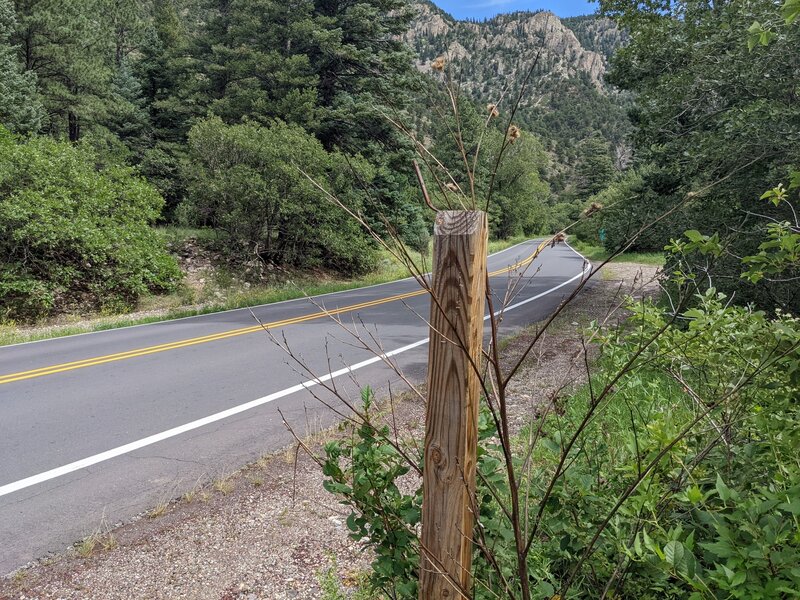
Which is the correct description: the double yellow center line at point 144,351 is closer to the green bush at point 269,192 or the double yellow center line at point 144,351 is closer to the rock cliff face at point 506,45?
the rock cliff face at point 506,45

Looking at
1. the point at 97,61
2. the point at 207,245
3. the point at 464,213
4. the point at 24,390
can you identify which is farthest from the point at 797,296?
the point at 97,61

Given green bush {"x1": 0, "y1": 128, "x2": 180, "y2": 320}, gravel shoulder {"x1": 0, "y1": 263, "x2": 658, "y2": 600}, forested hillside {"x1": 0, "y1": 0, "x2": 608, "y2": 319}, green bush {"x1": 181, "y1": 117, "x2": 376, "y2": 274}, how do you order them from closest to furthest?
1. gravel shoulder {"x1": 0, "y1": 263, "x2": 658, "y2": 600}
2. green bush {"x1": 0, "y1": 128, "x2": 180, "y2": 320}
3. forested hillside {"x1": 0, "y1": 0, "x2": 608, "y2": 319}
4. green bush {"x1": 181, "y1": 117, "x2": 376, "y2": 274}

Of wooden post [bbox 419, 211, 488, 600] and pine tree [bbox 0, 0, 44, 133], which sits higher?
pine tree [bbox 0, 0, 44, 133]

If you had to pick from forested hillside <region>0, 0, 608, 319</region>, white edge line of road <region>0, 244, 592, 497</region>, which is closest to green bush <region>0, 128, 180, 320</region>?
forested hillside <region>0, 0, 608, 319</region>

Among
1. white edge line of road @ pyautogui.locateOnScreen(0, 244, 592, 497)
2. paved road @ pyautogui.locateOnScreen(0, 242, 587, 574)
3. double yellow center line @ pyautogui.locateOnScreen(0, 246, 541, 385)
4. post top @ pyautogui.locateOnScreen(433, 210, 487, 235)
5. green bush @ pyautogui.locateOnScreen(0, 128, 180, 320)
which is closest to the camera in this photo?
post top @ pyautogui.locateOnScreen(433, 210, 487, 235)

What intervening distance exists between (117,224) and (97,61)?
48.4ft

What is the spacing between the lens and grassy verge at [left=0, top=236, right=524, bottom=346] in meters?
10.4

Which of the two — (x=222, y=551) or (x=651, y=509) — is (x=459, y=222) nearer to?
(x=651, y=509)

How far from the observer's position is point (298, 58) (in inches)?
829

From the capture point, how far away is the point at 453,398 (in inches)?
52.9

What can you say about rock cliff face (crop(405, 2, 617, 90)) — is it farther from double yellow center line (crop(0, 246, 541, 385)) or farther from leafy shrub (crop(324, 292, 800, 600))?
double yellow center line (crop(0, 246, 541, 385))

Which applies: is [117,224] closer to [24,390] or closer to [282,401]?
[24,390]

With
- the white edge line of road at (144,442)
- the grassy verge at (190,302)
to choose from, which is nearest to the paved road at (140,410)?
the white edge line of road at (144,442)

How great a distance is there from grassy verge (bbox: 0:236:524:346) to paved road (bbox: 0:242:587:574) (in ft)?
4.06
